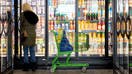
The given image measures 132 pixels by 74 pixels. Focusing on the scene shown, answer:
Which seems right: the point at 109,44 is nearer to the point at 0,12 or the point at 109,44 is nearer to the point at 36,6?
the point at 36,6

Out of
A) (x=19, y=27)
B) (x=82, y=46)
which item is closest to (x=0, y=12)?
(x=19, y=27)

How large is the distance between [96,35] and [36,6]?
1.78 metres

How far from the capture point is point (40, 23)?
33.8ft

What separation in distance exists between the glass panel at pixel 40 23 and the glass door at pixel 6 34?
829mm

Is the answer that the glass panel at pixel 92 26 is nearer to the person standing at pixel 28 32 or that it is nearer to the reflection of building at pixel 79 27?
the reflection of building at pixel 79 27

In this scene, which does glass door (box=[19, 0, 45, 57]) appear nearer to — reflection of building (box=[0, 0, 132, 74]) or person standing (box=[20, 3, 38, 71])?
reflection of building (box=[0, 0, 132, 74])

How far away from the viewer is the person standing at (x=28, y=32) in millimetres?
9758

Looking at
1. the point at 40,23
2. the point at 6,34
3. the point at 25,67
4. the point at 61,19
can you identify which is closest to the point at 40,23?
the point at 40,23

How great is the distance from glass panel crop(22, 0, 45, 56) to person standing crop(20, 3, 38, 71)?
1.30 feet

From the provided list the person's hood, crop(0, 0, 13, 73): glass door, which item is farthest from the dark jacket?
crop(0, 0, 13, 73): glass door

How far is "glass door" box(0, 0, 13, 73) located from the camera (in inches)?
329

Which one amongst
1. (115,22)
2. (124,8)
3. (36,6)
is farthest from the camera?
(36,6)

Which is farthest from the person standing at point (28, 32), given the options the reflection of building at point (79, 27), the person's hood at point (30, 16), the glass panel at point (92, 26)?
the glass panel at point (92, 26)

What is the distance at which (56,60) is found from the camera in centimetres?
1011
